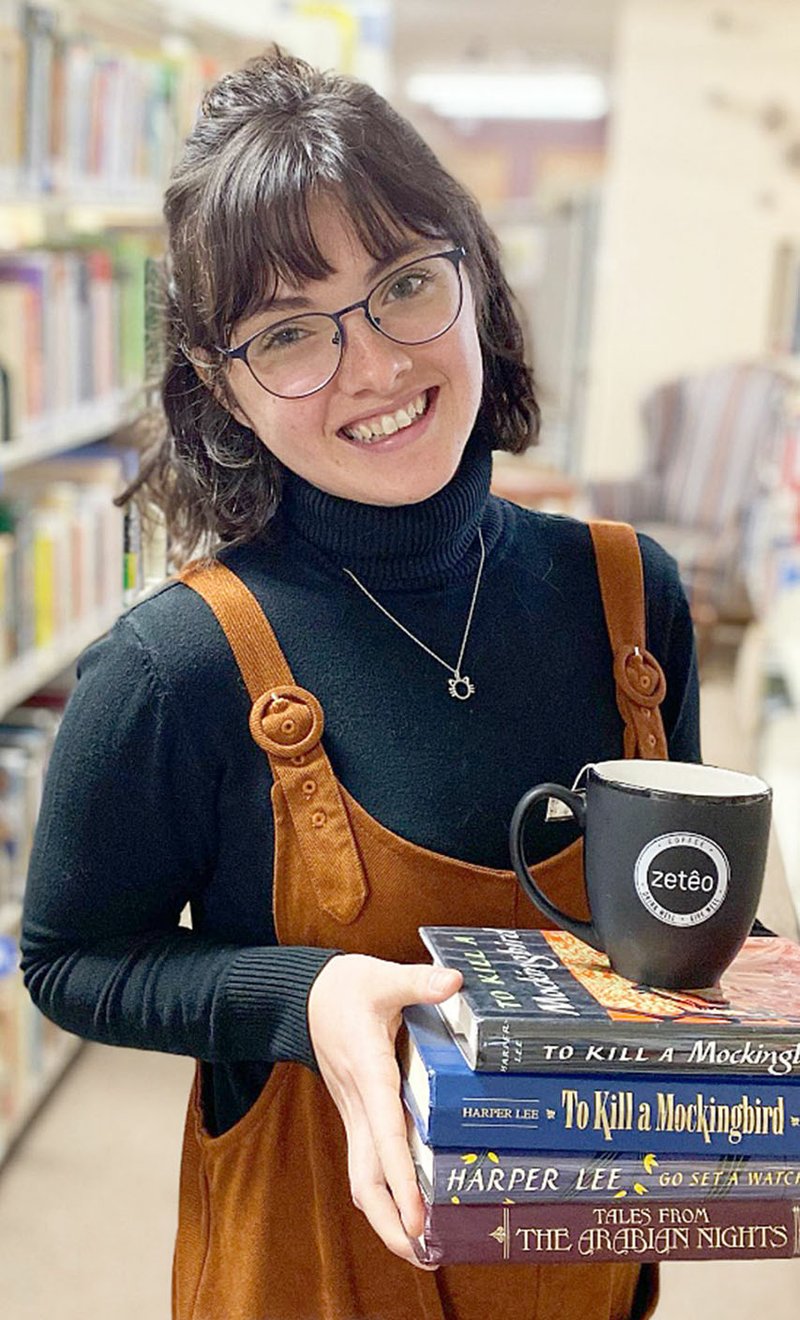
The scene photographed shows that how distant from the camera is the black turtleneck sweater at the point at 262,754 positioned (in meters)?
0.91

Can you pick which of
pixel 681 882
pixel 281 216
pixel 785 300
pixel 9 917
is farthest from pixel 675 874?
pixel 785 300

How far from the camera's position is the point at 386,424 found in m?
0.93

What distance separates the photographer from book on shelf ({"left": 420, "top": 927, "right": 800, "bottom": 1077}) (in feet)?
2.35

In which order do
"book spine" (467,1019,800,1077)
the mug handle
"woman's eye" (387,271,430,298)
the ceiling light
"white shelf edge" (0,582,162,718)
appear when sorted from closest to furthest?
"book spine" (467,1019,800,1077), the mug handle, "woman's eye" (387,271,430,298), "white shelf edge" (0,582,162,718), the ceiling light

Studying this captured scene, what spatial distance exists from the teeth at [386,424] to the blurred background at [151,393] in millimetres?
251

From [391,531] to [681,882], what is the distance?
33cm

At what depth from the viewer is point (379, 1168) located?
0.75 meters

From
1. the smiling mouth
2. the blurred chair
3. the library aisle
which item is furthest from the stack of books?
the blurred chair

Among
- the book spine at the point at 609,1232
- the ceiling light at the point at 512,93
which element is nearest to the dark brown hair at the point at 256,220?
the book spine at the point at 609,1232

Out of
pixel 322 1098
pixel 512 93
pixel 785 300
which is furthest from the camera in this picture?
pixel 512 93

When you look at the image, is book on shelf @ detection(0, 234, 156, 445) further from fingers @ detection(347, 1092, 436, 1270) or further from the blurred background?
fingers @ detection(347, 1092, 436, 1270)

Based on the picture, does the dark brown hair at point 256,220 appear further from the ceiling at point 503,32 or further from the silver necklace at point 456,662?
the ceiling at point 503,32

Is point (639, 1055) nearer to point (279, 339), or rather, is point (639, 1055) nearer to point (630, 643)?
point (630, 643)

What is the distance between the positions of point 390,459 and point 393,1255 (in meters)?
0.52
